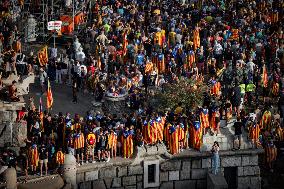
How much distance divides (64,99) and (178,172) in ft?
23.9

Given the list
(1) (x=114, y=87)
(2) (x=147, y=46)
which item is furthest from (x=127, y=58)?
(1) (x=114, y=87)

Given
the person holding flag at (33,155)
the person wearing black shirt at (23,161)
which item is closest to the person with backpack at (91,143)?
the person holding flag at (33,155)

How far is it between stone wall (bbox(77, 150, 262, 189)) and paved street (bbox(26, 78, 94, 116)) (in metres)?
4.36

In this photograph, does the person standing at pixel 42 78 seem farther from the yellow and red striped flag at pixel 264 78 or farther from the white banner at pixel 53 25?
the yellow and red striped flag at pixel 264 78

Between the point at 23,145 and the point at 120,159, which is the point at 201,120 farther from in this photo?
the point at 23,145

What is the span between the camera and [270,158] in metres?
34.1

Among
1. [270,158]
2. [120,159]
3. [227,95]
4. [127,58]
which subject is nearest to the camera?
[120,159]

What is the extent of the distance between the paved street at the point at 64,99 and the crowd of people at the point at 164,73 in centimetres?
45

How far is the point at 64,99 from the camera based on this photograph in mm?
36625

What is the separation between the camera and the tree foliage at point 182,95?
A: 3469 cm

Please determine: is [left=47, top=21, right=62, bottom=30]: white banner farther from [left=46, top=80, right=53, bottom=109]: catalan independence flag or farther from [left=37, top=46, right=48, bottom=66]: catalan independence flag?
[left=46, top=80, right=53, bottom=109]: catalan independence flag

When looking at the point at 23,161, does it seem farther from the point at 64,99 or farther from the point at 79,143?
the point at 64,99

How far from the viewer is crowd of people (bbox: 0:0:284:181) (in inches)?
A: 1241

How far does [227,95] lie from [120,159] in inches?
297
